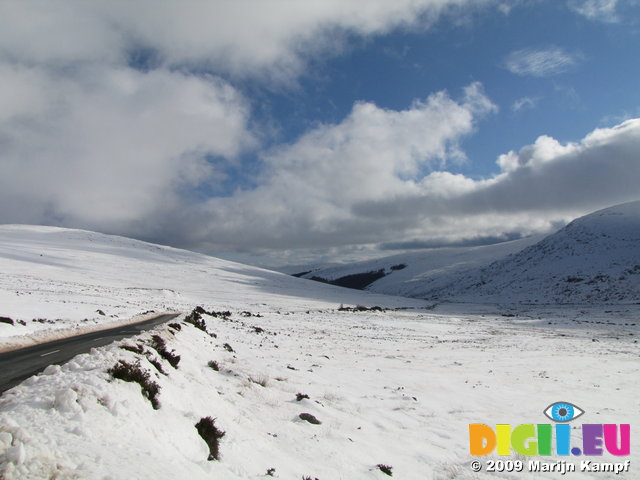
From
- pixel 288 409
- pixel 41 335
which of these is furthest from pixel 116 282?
pixel 288 409

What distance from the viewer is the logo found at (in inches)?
438

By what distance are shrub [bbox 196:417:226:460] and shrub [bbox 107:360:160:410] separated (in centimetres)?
101

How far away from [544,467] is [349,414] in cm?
580

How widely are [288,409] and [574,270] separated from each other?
15219 centimetres

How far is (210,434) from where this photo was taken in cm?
819

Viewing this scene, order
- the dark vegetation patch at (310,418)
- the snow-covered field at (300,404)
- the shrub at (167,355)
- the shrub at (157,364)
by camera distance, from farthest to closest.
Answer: the shrub at (167,355) → the dark vegetation patch at (310,418) → the shrub at (157,364) → the snow-covered field at (300,404)

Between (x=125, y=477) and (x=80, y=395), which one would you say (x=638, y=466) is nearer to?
(x=125, y=477)

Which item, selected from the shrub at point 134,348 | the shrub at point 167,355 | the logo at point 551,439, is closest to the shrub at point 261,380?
the shrub at point 167,355

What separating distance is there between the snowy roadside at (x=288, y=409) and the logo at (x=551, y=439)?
543mm

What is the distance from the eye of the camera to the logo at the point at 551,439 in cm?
1112

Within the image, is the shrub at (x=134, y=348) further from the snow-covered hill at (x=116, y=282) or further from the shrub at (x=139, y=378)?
Answer: the snow-covered hill at (x=116, y=282)

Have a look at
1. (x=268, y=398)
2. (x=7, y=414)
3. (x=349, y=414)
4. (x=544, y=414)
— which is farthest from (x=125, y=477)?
(x=544, y=414)

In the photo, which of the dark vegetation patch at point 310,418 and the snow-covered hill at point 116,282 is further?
the snow-covered hill at point 116,282

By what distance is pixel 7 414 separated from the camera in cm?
599
